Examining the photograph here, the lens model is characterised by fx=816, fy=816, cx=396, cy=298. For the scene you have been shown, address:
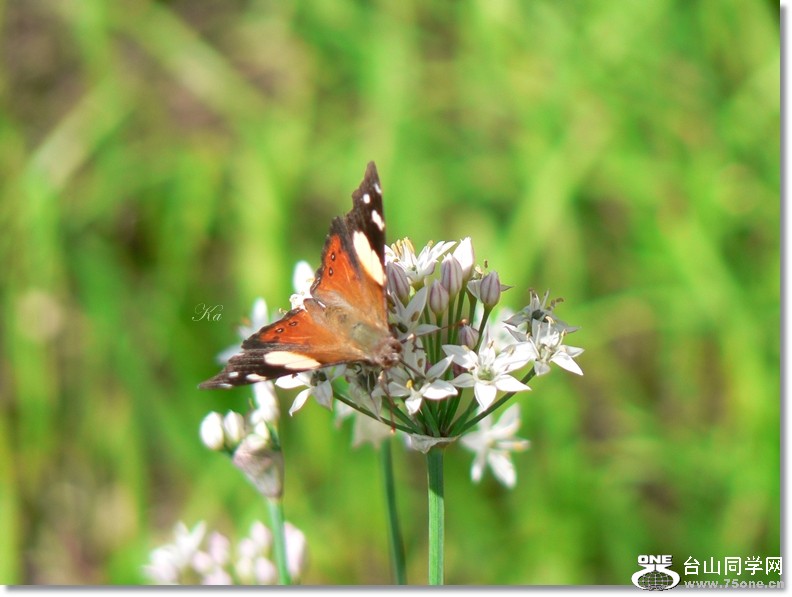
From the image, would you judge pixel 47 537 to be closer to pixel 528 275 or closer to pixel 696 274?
pixel 528 275

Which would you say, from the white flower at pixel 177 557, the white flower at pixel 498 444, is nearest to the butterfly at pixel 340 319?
the white flower at pixel 498 444

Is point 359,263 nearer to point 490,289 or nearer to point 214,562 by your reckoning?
point 490,289

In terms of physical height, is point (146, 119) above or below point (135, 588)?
above

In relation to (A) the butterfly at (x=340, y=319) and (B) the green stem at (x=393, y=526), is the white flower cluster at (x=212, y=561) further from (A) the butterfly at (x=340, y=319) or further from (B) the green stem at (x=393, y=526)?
(A) the butterfly at (x=340, y=319)

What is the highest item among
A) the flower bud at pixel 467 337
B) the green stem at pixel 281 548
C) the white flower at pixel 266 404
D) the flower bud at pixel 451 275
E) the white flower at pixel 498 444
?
the flower bud at pixel 451 275

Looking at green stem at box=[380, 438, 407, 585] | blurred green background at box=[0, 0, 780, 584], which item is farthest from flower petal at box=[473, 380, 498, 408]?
blurred green background at box=[0, 0, 780, 584]

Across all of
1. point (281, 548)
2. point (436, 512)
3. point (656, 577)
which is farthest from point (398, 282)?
point (656, 577)

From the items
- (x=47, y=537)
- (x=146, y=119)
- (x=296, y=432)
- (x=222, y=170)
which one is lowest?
(x=47, y=537)

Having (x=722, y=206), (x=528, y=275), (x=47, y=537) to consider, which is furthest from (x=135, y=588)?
(x=722, y=206)
